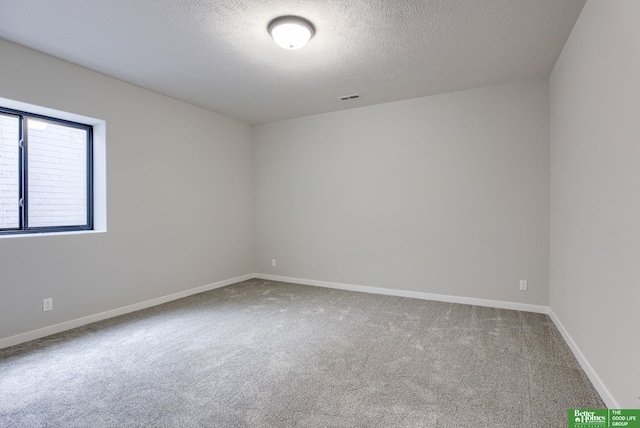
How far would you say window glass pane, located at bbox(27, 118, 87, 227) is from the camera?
3.21 meters

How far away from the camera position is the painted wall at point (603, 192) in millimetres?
1624

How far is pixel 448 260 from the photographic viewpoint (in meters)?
4.17

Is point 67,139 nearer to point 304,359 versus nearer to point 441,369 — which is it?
point 304,359

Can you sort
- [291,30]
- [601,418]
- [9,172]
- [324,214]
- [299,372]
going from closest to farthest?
1. [601,418]
2. [299,372]
3. [291,30]
4. [9,172]
5. [324,214]

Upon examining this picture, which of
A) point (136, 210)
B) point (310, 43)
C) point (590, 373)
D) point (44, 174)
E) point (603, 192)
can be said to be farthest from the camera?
point (136, 210)

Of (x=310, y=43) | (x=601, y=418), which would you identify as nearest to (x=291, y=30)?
(x=310, y=43)

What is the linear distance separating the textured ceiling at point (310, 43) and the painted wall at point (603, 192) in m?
0.49

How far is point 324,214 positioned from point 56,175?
333 centimetres

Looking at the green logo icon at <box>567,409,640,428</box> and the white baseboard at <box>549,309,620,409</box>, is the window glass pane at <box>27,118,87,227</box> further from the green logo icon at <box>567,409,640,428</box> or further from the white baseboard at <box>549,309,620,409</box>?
the white baseboard at <box>549,309,620,409</box>

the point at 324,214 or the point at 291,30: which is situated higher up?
the point at 291,30

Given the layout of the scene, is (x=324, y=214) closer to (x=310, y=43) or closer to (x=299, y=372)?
(x=310, y=43)

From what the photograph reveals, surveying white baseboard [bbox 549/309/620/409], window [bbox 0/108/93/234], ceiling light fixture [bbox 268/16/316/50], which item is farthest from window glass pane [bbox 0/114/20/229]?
white baseboard [bbox 549/309/620/409]

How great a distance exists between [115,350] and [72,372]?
0.39m

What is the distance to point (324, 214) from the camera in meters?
5.09
